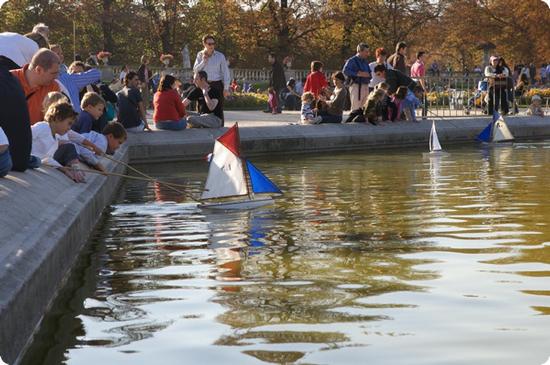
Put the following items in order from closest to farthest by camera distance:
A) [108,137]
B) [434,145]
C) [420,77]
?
[108,137] < [434,145] < [420,77]

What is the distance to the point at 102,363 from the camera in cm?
574

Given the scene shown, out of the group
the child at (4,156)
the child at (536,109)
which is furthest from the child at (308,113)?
the child at (4,156)

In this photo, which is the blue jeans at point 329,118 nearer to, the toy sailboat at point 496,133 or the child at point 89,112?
the toy sailboat at point 496,133

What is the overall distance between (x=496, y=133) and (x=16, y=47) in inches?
570

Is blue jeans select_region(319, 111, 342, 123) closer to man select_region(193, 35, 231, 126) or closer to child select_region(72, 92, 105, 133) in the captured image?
man select_region(193, 35, 231, 126)

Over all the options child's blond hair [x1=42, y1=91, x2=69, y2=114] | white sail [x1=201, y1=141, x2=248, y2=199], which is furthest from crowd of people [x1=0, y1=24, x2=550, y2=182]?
white sail [x1=201, y1=141, x2=248, y2=199]

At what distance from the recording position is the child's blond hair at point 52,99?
11.2 m

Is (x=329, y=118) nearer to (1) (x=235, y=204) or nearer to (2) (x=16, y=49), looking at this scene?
(1) (x=235, y=204)

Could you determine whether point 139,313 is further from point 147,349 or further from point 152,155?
point 152,155

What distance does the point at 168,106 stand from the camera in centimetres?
2111

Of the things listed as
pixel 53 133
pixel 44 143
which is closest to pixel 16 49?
pixel 53 133

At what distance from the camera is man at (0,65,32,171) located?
961 cm

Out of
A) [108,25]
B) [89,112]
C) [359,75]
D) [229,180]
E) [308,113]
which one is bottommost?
[229,180]

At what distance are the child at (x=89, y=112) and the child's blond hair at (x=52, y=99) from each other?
2632mm
